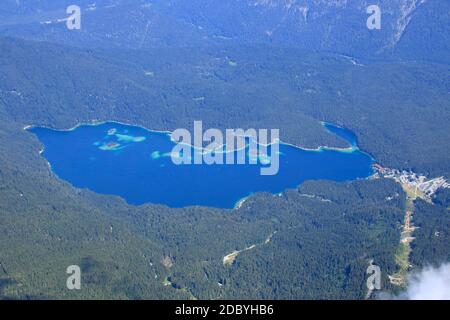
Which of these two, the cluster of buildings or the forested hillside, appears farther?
the cluster of buildings

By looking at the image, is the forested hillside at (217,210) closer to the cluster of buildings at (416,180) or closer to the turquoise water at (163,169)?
the cluster of buildings at (416,180)

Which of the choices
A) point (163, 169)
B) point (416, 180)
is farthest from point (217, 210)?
point (416, 180)

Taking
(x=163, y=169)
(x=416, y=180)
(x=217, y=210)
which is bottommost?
(x=217, y=210)

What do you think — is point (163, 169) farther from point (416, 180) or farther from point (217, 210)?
point (416, 180)

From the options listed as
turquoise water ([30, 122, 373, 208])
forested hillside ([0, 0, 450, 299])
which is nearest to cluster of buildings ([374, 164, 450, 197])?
forested hillside ([0, 0, 450, 299])

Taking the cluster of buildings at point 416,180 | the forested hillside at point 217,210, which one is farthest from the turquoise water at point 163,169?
the forested hillside at point 217,210

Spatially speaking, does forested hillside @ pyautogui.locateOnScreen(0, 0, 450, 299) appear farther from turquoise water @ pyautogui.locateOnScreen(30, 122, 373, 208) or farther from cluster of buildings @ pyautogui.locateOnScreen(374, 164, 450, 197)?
turquoise water @ pyautogui.locateOnScreen(30, 122, 373, 208)
